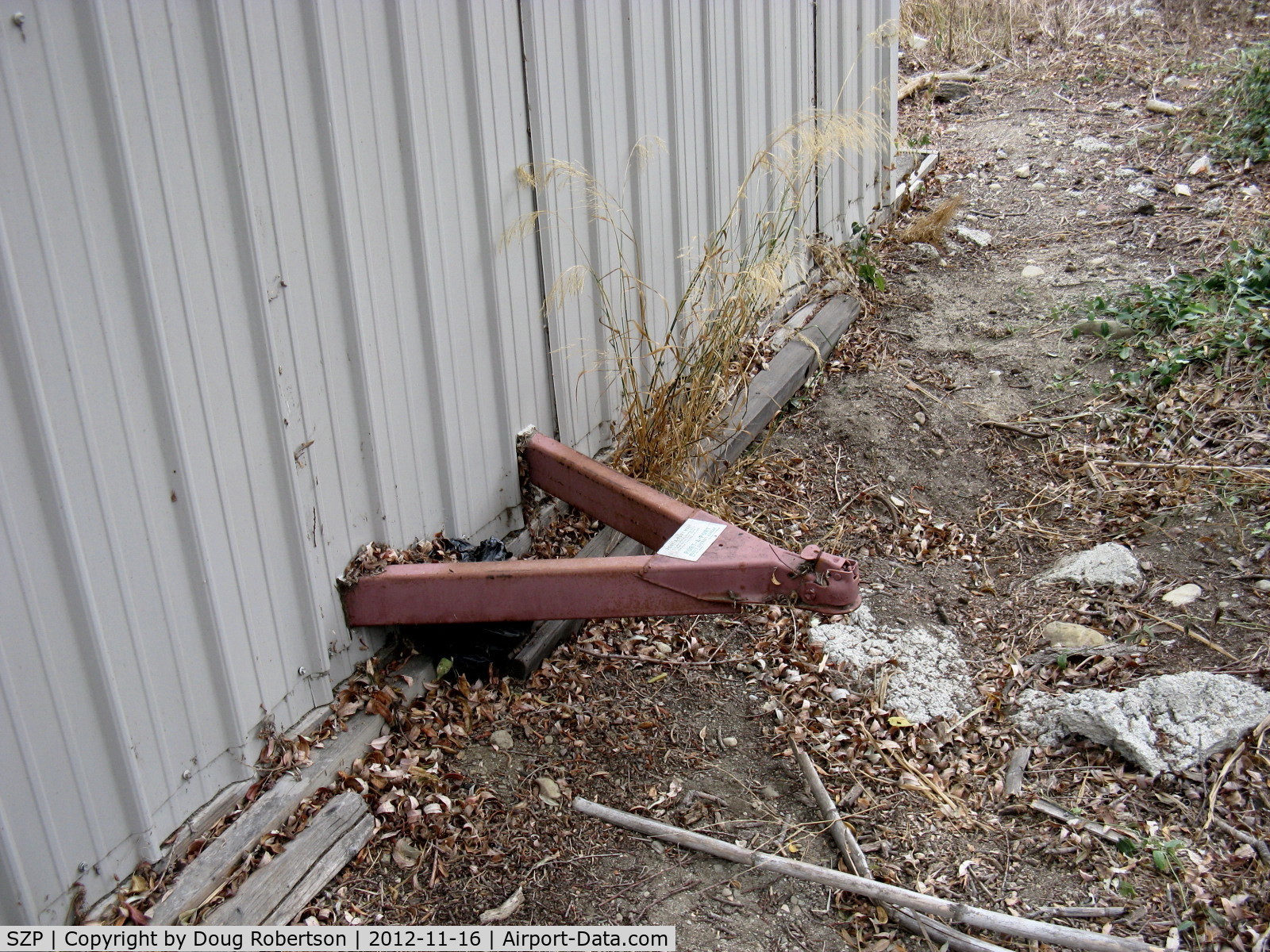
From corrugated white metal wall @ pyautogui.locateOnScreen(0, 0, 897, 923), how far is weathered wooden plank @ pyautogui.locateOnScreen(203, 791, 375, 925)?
226 millimetres

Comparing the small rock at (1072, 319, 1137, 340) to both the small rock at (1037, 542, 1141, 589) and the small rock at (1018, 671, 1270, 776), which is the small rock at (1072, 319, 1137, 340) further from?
the small rock at (1018, 671, 1270, 776)

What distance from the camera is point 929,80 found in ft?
29.6

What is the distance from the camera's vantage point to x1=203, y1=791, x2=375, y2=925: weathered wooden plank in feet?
7.69

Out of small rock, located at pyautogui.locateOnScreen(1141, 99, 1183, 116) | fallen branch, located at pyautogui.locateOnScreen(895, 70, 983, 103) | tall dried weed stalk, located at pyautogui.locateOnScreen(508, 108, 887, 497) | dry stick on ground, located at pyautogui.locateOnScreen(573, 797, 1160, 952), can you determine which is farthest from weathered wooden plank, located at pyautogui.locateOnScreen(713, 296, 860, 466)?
fallen branch, located at pyautogui.locateOnScreen(895, 70, 983, 103)

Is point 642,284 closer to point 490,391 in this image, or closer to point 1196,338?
point 490,391

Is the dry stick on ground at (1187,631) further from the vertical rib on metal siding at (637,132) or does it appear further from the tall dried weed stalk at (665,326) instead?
the vertical rib on metal siding at (637,132)

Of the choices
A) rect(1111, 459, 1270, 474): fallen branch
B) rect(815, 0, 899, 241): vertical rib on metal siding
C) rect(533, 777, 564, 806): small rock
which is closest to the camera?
rect(533, 777, 564, 806): small rock

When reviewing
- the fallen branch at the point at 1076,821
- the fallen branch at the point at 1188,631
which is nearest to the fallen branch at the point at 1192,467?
the fallen branch at the point at 1188,631

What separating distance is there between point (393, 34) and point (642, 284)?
140 centimetres

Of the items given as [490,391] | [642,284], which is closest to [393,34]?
[490,391]

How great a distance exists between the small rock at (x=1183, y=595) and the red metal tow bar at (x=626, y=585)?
1390 millimetres

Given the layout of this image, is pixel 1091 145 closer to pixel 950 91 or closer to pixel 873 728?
pixel 950 91

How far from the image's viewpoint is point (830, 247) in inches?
218

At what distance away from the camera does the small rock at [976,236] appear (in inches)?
248
